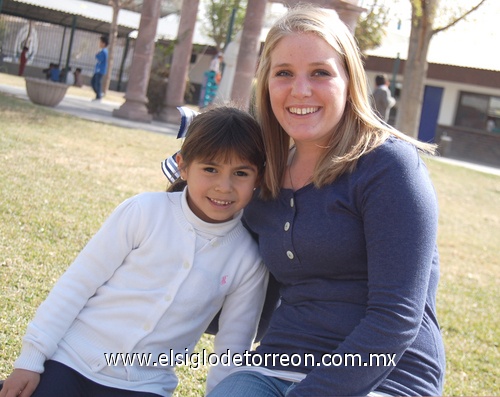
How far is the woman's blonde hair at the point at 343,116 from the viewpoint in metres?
2.34

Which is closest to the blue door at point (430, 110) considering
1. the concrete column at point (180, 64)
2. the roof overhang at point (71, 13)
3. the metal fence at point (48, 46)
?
the roof overhang at point (71, 13)

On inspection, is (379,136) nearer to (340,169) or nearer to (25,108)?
(340,169)

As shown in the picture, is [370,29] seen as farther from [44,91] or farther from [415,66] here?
[44,91]

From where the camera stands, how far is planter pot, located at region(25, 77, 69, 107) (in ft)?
45.8

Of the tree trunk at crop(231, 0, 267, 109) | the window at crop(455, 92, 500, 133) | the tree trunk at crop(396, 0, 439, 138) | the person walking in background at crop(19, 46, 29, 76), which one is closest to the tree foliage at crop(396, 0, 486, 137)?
the tree trunk at crop(396, 0, 439, 138)

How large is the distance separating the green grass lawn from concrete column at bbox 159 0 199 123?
372cm

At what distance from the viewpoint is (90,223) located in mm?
5906

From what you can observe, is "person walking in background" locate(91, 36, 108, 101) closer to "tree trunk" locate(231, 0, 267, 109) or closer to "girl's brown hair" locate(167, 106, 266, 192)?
"tree trunk" locate(231, 0, 267, 109)

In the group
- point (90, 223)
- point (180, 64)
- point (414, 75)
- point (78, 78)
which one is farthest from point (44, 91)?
point (78, 78)

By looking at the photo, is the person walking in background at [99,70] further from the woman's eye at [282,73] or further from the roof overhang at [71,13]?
the woman's eye at [282,73]

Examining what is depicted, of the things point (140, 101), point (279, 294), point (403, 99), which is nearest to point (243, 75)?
point (140, 101)

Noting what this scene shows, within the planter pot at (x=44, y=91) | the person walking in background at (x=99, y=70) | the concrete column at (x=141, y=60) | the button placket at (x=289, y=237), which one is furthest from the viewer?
the person walking in background at (x=99, y=70)

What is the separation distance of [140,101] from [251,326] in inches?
533

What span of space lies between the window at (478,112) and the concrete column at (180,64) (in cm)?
1357
